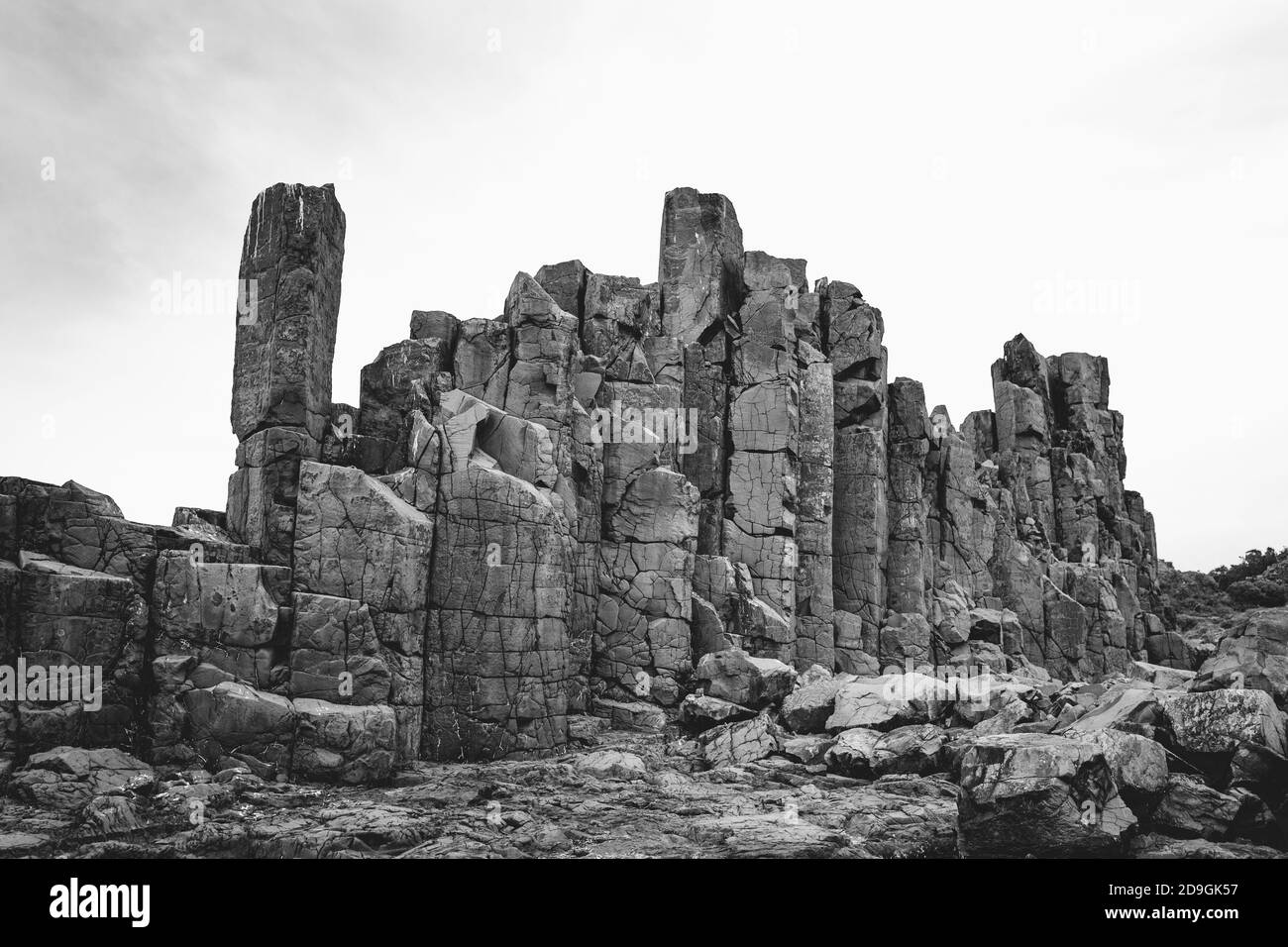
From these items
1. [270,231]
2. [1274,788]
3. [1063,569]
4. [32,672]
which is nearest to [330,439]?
[270,231]

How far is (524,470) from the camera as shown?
22891mm

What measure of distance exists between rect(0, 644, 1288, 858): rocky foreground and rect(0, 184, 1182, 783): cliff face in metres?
1.46

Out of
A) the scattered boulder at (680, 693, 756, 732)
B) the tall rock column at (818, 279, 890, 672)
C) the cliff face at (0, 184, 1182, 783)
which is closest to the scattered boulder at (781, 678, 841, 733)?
the scattered boulder at (680, 693, 756, 732)

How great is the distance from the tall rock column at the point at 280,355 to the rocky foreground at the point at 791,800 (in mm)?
5426

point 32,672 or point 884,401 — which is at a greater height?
point 884,401

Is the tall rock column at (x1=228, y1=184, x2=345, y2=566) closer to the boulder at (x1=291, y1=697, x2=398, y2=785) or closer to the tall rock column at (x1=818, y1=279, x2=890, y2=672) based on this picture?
the boulder at (x1=291, y1=697, x2=398, y2=785)

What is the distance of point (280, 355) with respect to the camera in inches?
817

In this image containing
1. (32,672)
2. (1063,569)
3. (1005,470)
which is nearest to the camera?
(32,672)

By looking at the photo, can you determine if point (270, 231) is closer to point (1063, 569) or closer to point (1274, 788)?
point (1274, 788)

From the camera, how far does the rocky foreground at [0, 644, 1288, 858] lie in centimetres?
1416

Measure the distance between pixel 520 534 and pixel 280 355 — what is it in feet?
20.1

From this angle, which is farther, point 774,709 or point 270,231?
point 774,709

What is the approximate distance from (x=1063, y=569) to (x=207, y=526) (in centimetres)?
3760
